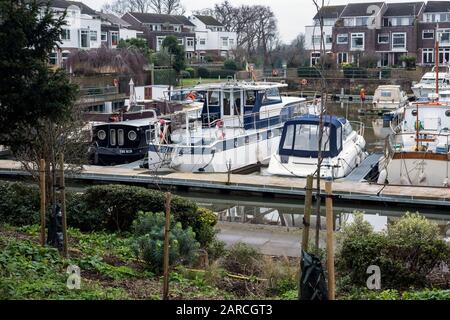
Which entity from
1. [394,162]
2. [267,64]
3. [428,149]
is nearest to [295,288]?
[394,162]

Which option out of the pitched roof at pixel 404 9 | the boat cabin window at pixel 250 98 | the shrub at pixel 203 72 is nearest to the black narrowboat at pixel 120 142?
the boat cabin window at pixel 250 98

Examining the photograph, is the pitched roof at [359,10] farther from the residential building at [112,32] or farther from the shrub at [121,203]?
the shrub at [121,203]

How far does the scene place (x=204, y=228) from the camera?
596 inches

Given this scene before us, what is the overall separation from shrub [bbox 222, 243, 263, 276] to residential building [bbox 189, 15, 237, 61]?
3292 inches

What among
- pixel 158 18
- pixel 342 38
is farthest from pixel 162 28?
pixel 342 38

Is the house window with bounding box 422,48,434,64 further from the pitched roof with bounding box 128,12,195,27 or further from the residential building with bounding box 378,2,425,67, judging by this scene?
the pitched roof with bounding box 128,12,195,27

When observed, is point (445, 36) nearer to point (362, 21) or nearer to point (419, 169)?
point (362, 21)

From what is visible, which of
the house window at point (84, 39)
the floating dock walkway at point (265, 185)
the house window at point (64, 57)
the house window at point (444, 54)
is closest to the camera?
the floating dock walkway at point (265, 185)

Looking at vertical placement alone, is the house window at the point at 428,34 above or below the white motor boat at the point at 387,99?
above

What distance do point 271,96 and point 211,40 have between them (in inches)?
2477

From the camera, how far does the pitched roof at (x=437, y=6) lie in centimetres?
8043

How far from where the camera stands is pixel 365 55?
3127 inches

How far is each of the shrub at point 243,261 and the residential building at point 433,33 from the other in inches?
2728
